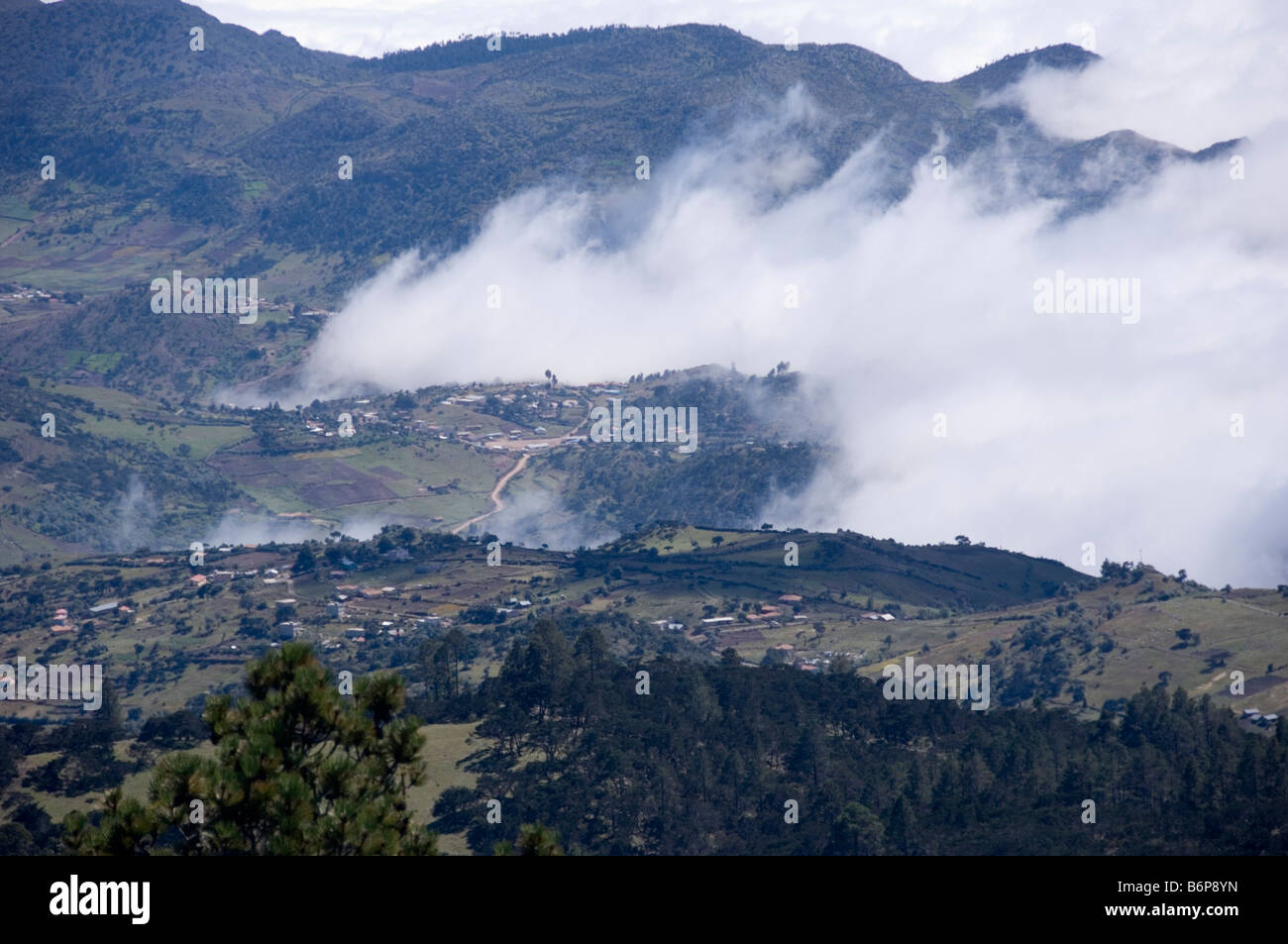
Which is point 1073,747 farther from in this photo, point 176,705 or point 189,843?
point 176,705

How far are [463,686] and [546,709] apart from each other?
40.3 meters

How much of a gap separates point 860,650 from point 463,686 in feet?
170

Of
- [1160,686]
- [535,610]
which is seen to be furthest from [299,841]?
[535,610]

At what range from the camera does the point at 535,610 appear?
199 metres

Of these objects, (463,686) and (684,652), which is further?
(684,652)

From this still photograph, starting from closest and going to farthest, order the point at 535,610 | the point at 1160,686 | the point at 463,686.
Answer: the point at 1160,686 → the point at 463,686 → the point at 535,610

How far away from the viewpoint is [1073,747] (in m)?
112
